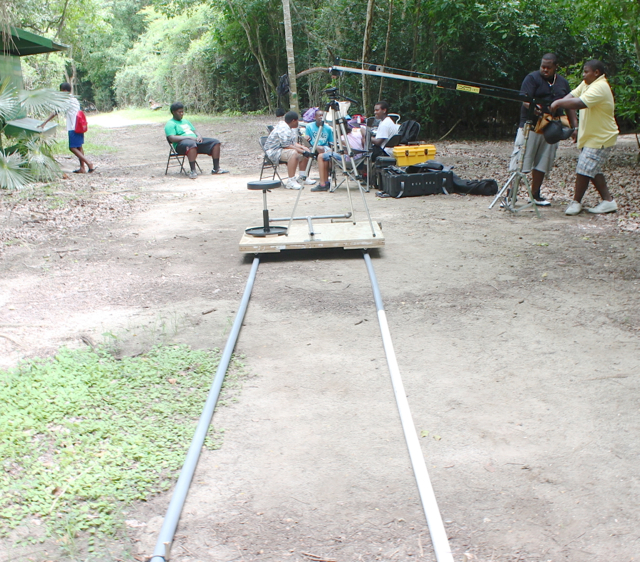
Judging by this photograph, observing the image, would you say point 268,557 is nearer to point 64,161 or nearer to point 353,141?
point 353,141

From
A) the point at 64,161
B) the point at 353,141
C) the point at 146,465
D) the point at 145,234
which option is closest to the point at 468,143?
the point at 353,141

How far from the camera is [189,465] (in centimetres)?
248

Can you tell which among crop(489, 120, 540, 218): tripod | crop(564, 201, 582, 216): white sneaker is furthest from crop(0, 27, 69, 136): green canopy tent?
crop(564, 201, 582, 216): white sneaker

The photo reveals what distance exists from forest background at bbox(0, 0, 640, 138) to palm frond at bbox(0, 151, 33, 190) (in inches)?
85.1

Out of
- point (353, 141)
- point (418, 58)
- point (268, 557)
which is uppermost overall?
point (418, 58)

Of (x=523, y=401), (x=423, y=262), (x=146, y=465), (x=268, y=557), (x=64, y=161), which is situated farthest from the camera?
(x=64, y=161)

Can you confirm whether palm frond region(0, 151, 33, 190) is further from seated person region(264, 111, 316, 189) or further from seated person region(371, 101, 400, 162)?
seated person region(371, 101, 400, 162)

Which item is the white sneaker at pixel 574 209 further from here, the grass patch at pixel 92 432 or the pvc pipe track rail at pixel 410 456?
the grass patch at pixel 92 432

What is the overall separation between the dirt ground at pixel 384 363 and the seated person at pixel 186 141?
134 inches

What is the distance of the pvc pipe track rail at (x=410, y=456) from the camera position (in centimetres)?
207

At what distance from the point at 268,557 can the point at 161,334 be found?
2135 mm

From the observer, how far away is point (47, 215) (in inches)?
302

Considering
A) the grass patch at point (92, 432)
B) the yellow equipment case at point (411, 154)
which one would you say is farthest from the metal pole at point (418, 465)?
the yellow equipment case at point (411, 154)

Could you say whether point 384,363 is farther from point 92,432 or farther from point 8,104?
point 8,104
